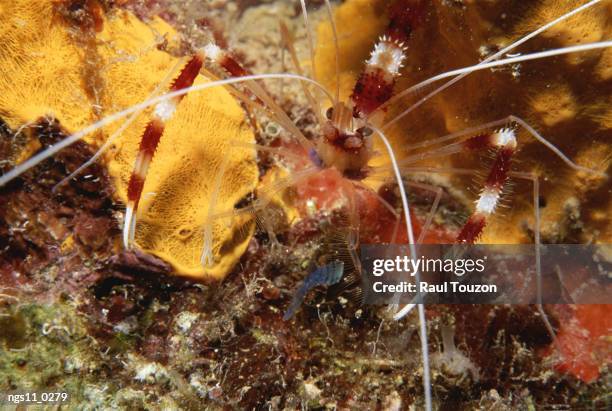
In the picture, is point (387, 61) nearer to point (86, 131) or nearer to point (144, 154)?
point (144, 154)

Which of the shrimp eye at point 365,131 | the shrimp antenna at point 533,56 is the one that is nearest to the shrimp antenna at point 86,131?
the shrimp eye at point 365,131

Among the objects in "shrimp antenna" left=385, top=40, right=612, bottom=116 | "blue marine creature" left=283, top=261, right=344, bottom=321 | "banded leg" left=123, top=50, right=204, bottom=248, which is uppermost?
"shrimp antenna" left=385, top=40, right=612, bottom=116

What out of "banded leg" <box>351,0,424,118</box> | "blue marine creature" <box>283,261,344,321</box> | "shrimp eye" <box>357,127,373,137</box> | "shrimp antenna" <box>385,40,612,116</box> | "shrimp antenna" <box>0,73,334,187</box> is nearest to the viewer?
"shrimp antenna" <box>0,73,334,187</box>

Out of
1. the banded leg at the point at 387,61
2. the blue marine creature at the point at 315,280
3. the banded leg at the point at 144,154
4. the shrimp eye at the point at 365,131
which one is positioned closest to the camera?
the banded leg at the point at 144,154

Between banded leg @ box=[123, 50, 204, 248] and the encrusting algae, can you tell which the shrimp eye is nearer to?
the encrusting algae

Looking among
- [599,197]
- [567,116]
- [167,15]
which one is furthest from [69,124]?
[599,197]

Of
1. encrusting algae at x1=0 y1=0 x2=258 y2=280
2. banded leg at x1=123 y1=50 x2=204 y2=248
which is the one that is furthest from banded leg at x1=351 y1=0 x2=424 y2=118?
banded leg at x1=123 y1=50 x2=204 y2=248

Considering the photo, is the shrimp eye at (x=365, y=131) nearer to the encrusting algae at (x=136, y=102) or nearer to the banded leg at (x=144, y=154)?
the encrusting algae at (x=136, y=102)
